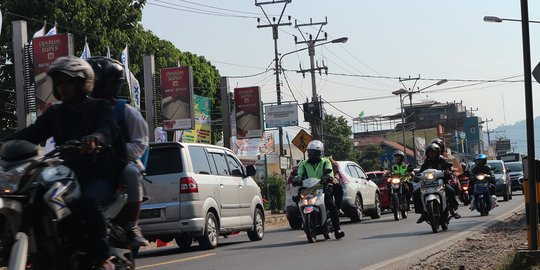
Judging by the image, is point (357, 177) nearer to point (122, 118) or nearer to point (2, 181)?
point (122, 118)

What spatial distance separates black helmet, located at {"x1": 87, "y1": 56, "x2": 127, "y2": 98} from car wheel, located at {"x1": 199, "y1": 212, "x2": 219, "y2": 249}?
8.49 metres

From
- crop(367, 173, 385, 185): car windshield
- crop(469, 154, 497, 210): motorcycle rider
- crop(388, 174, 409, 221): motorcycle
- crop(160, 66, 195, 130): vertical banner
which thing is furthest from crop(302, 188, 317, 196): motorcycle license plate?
crop(160, 66, 195, 130): vertical banner

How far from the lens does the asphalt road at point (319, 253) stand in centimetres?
1195

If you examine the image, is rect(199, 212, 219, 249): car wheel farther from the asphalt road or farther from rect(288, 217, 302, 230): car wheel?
rect(288, 217, 302, 230): car wheel

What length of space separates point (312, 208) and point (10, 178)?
420 inches

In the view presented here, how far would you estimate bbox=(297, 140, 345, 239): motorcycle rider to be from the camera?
1597 cm

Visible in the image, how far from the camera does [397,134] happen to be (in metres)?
126

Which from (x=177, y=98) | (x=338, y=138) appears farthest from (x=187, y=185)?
(x=338, y=138)

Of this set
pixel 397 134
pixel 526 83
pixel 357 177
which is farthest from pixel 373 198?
pixel 397 134

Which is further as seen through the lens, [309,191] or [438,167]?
[438,167]

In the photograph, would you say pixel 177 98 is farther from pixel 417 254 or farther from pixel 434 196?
pixel 417 254

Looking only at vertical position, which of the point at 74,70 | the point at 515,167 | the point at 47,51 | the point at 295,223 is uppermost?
the point at 47,51

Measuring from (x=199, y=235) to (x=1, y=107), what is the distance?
2725 cm

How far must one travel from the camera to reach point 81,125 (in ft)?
20.2
